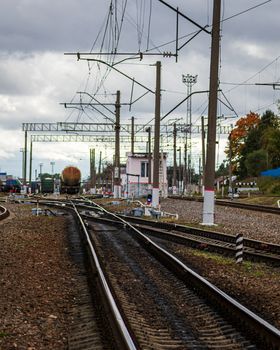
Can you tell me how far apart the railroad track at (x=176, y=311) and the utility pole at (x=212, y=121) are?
10755 millimetres

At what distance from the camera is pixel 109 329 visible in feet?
24.5

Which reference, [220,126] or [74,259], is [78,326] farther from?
[220,126]

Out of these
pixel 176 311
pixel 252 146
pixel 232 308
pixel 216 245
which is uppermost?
pixel 252 146

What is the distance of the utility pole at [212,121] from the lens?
25292 mm

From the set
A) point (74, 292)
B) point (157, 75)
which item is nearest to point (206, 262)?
point (74, 292)

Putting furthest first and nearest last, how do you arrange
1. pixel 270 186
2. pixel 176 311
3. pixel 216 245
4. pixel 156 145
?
pixel 270 186
pixel 156 145
pixel 216 245
pixel 176 311

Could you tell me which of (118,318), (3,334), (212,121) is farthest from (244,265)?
(212,121)

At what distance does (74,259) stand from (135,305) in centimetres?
591

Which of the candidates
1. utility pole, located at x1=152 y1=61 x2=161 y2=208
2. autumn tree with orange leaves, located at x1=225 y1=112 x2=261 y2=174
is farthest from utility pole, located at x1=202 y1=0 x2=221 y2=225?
autumn tree with orange leaves, located at x1=225 y1=112 x2=261 y2=174

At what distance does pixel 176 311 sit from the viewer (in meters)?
8.98

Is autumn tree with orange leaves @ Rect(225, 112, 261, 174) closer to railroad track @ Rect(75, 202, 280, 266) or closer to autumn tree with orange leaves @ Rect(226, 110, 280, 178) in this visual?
autumn tree with orange leaves @ Rect(226, 110, 280, 178)

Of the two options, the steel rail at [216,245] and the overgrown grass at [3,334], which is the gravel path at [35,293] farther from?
the steel rail at [216,245]

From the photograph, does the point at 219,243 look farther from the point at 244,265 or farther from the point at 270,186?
the point at 270,186

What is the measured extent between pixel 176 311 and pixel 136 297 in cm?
118
